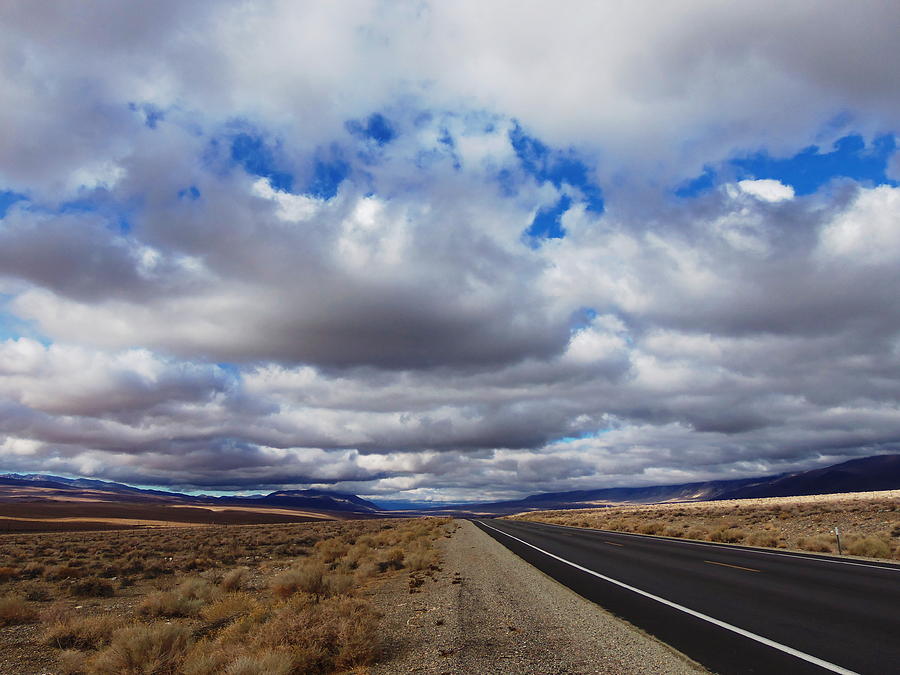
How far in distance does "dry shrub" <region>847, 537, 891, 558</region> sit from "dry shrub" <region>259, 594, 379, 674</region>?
22493 millimetres

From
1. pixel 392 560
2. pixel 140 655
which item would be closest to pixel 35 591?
pixel 392 560

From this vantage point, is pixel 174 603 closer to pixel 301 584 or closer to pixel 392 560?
pixel 301 584

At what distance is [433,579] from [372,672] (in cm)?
1012

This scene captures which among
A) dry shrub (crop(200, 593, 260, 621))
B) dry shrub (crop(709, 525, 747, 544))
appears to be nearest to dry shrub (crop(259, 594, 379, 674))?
dry shrub (crop(200, 593, 260, 621))

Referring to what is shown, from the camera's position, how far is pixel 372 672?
315 inches

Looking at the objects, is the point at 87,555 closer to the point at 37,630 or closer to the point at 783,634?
the point at 37,630

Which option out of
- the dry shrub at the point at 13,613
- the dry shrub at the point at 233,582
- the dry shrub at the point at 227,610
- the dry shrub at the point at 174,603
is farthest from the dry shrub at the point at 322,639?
the dry shrub at the point at 233,582

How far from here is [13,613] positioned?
44.2 ft

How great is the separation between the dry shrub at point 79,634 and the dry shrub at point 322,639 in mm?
4484

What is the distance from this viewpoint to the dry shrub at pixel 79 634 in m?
11.0

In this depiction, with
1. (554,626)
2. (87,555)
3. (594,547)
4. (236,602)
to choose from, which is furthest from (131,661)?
(87,555)

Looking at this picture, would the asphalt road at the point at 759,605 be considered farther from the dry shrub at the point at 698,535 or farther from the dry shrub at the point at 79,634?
the dry shrub at the point at 698,535

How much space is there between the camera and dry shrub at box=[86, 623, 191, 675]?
852 centimetres

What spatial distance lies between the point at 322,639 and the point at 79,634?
6.36 meters
